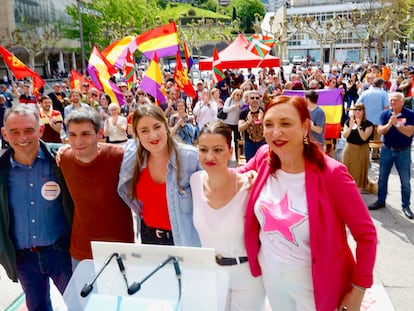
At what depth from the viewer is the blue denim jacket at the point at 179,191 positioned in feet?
8.02

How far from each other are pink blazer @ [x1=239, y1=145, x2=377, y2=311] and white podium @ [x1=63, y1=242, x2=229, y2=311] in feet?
2.04

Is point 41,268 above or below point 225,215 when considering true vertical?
below

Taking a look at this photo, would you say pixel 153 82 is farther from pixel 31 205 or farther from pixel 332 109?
pixel 31 205

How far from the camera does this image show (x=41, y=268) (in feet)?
9.28

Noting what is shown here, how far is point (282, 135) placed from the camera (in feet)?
6.48

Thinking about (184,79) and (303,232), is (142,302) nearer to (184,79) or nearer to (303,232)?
(303,232)

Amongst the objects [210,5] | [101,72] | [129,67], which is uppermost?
[210,5]

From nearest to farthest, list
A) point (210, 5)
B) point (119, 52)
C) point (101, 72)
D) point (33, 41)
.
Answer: point (101, 72), point (119, 52), point (33, 41), point (210, 5)

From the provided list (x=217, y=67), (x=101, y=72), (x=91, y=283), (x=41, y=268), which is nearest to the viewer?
(x=91, y=283)

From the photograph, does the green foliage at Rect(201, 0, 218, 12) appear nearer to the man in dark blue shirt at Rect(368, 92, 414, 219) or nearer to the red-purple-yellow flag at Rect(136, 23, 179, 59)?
the red-purple-yellow flag at Rect(136, 23, 179, 59)

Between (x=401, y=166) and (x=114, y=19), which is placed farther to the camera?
(x=114, y=19)

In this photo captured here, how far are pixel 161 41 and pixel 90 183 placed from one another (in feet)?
27.1

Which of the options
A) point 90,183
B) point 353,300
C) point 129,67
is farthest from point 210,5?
point 353,300

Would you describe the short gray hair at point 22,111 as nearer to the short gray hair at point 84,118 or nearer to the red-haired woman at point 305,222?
the short gray hair at point 84,118
